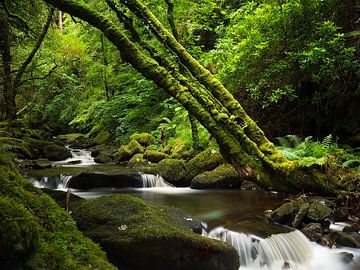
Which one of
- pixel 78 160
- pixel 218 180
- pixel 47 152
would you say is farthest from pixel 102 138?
pixel 218 180

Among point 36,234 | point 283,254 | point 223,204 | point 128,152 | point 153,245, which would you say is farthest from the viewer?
point 128,152

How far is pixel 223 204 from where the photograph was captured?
7812mm

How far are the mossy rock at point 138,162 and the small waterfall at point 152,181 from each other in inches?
90.3

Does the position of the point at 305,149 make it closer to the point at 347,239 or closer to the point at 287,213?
the point at 287,213

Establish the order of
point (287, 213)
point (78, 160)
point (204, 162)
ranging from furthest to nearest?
point (78, 160), point (204, 162), point (287, 213)

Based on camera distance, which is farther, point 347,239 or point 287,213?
point 287,213

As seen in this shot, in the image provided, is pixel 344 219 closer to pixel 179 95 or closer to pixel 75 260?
pixel 179 95

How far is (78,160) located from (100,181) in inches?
204

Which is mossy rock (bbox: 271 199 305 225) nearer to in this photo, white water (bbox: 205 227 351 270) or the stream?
the stream

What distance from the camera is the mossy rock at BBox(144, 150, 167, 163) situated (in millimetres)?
12906

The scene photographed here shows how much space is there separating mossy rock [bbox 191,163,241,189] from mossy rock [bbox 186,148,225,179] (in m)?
0.32

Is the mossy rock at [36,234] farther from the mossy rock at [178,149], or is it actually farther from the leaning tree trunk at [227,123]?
the mossy rock at [178,149]

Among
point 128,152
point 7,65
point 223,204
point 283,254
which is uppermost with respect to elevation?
point 7,65

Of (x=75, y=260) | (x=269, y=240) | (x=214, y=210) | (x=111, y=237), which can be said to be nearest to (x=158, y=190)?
(x=214, y=210)
